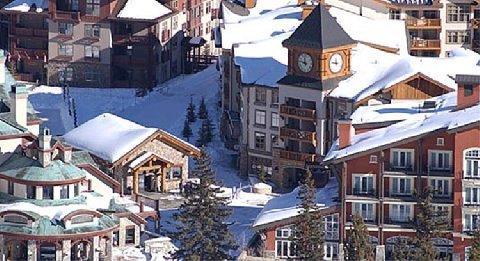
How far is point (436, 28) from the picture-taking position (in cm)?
14538

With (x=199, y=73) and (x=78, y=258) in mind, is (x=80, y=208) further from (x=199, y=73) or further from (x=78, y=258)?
(x=199, y=73)

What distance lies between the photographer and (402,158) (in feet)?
348

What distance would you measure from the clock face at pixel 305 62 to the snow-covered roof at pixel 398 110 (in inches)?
268

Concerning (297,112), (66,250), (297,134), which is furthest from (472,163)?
(66,250)

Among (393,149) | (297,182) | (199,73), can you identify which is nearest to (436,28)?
(199,73)

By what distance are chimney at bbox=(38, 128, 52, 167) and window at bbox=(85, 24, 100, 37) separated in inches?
1608

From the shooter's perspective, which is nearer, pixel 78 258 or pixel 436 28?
pixel 78 258

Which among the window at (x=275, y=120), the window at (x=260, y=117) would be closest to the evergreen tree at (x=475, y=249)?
the window at (x=275, y=120)

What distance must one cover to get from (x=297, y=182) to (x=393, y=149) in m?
16.0

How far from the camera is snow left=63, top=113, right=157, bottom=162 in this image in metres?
118

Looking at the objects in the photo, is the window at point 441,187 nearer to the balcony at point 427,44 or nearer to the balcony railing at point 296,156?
the balcony railing at point 296,156

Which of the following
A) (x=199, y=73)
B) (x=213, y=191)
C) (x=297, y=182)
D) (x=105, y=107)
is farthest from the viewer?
(x=199, y=73)

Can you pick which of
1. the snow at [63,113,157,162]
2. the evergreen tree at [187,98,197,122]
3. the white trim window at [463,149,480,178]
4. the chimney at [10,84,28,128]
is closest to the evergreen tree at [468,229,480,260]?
the white trim window at [463,149,480,178]

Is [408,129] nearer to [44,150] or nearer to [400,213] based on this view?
[400,213]
